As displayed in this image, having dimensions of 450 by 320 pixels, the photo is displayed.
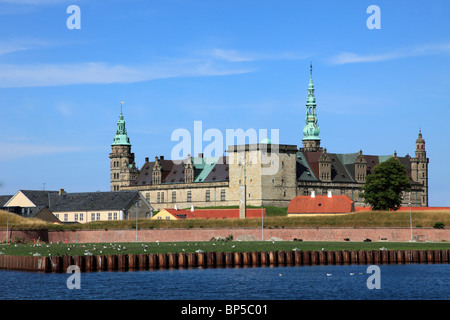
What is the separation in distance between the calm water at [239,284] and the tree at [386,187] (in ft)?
180

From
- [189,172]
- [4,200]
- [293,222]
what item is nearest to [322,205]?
[293,222]

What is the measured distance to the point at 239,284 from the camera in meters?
65.6

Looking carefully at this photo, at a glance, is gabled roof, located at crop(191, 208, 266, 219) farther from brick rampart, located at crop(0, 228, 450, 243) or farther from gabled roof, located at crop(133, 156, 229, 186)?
brick rampart, located at crop(0, 228, 450, 243)

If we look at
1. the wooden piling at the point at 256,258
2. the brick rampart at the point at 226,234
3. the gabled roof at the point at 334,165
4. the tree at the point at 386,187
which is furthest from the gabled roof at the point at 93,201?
the wooden piling at the point at 256,258

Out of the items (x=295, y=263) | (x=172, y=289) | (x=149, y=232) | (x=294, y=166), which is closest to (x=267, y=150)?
(x=294, y=166)

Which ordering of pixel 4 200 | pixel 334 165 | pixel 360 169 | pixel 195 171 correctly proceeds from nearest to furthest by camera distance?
pixel 4 200 → pixel 195 171 → pixel 360 169 → pixel 334 165

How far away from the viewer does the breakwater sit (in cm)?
7412

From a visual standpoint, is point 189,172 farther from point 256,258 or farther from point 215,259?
point 215,259

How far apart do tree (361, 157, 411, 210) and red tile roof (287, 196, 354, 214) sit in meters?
3.52

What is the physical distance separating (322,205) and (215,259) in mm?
60942

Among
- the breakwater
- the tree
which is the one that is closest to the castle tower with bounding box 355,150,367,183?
the tree

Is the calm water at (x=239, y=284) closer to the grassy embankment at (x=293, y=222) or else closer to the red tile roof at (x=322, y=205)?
the grassy embankment at (x=293, y=222)
